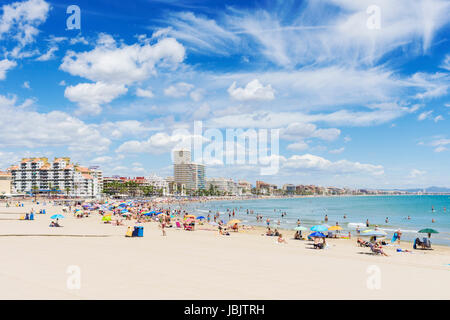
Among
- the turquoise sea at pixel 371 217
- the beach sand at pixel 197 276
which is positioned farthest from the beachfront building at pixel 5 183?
the beach sand at pixel 197 276

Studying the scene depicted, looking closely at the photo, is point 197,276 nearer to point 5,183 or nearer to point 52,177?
point 5,183

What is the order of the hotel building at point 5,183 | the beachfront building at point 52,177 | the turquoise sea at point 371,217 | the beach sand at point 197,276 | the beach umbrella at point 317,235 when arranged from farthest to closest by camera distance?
the beachfront building at point 52,177 < the hotel building at point 5,183 < the turquoise sea at point 371,217 < the beach umbrella at point 317,235 < the beach sand at point 197,276

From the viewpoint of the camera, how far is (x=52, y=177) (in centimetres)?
15412

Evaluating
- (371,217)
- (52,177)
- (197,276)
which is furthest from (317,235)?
(52,177)

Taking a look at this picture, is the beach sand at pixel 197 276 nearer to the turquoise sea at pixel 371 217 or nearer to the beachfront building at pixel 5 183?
the turquoise sea at pixel 371 217

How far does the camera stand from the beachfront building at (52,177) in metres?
152

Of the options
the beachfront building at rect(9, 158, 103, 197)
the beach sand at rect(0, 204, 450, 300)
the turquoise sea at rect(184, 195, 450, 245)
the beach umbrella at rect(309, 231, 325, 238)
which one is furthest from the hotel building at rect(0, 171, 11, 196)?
the beach umbrella at rect(309, 231, 325, 238)

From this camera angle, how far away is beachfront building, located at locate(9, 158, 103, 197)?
499 ft

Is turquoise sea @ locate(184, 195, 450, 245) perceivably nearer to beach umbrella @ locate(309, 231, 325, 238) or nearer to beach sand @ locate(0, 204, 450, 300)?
beach umbrella @ locate(309, 231, 325, 238)

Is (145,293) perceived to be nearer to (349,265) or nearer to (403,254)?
(349,265)
